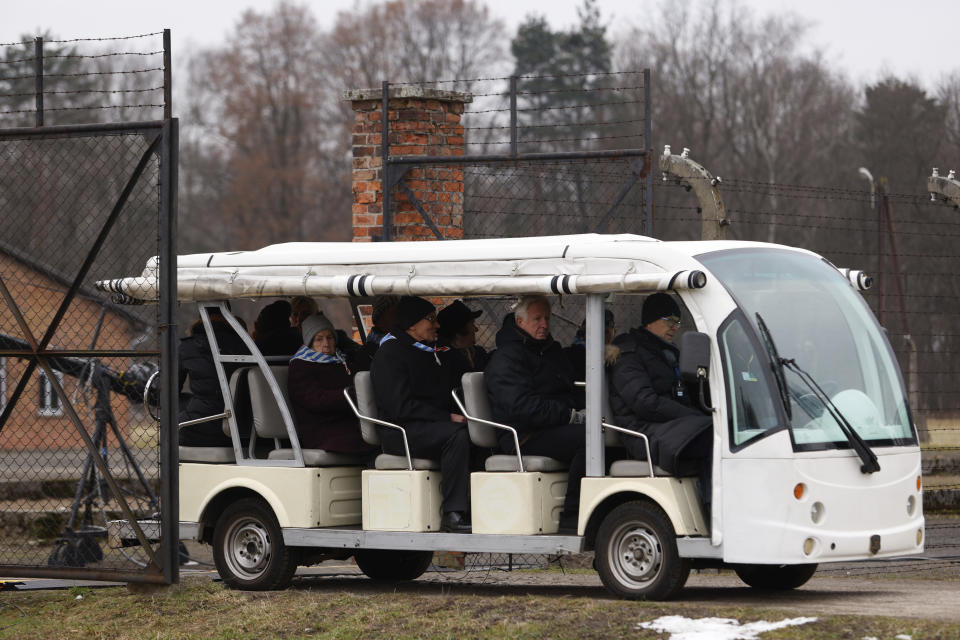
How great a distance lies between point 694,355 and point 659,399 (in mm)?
607

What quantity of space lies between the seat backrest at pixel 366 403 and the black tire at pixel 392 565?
1573mm

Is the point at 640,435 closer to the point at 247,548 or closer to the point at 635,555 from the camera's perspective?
the point at 635,555

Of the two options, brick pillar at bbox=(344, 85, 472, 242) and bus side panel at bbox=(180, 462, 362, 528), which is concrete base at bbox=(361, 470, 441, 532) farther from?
brick pillar at bbox=(344, 85, 472, 242)

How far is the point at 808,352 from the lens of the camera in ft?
34.4

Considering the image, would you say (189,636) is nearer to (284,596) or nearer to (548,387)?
(284,596)

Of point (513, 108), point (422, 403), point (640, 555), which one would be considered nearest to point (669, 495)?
point (640, 555)

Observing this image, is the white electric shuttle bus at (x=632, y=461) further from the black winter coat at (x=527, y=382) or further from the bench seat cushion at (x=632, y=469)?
the black winter coat at (x=527, y=382)

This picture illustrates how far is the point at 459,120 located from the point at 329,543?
16.6 ft

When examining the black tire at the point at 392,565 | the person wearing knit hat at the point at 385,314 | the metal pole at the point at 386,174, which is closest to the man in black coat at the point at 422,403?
the person wearing knit hat at the point at 385,314

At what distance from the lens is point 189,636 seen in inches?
396

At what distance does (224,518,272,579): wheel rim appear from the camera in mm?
11969

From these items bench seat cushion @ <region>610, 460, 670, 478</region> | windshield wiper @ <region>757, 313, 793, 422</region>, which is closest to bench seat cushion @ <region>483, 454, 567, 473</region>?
bench seat cushion @ <region>610, 460, 670, 478</region>

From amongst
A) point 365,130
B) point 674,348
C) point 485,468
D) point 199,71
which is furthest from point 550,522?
point 199,71

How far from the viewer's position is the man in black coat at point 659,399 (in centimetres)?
1032
